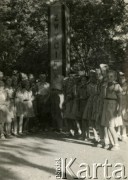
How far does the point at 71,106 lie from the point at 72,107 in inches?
2.8

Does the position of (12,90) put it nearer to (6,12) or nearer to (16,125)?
(16,125)

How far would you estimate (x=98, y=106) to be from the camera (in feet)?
29.1

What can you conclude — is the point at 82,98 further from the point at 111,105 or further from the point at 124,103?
the point at 111,105

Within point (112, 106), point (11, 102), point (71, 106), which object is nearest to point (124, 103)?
point (71, 106)

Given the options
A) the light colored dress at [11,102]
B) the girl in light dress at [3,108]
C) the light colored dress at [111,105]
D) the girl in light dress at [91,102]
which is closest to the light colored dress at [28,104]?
the light colored dress at [11,102]

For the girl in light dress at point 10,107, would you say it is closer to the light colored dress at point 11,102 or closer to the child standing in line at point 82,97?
the light colored dress at point 11,102

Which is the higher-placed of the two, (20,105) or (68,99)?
(68,99)

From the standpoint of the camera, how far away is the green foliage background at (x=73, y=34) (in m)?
17.9

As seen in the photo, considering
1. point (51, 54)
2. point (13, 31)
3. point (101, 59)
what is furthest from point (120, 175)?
point (13, 31)

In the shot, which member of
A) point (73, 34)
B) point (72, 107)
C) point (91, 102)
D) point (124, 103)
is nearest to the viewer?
point (91, 102)

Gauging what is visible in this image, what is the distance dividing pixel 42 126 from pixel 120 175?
5.68 metres

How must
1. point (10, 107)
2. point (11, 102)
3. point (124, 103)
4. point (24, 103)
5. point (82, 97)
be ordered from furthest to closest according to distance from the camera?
point (24, 103) → point (11, 102) → point (10, 107) → point (124, 103) → point (82, 97)

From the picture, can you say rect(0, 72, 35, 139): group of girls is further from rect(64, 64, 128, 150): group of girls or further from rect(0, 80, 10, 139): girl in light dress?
rect(64, 64, 128, 150): group of girls

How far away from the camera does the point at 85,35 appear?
1905 centimetres
